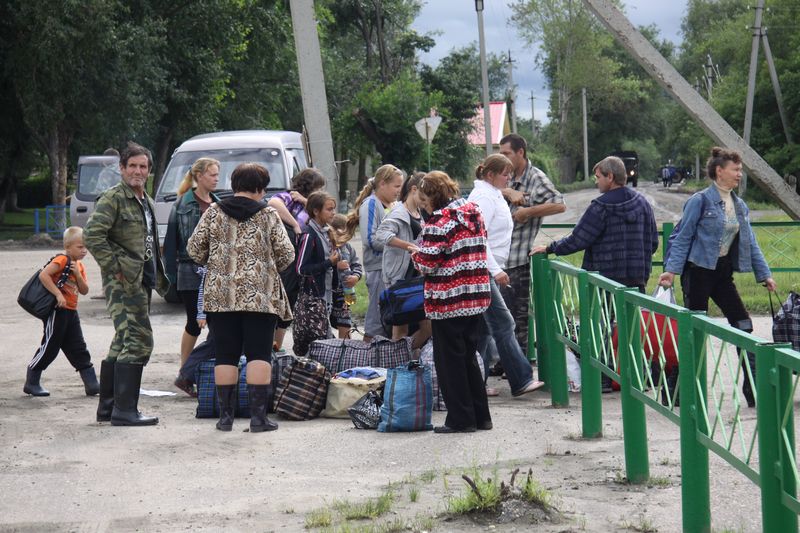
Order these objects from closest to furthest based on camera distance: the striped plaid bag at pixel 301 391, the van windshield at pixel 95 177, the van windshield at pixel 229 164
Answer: the striped plaid bag at pixel 301 391, the van windshield at pixel 229 164, the van windshield at pixel 95 177

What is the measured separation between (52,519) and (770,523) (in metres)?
3.30

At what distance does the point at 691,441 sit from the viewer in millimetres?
5074

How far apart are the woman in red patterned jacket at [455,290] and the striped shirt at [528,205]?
6.20 feet

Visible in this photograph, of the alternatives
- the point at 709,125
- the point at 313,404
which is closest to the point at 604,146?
the point at 709,125

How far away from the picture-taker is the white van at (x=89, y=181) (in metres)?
30.9

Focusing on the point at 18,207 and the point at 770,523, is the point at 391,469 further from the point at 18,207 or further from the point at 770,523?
the point at 18,207

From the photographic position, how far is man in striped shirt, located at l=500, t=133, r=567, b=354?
9.62 meters

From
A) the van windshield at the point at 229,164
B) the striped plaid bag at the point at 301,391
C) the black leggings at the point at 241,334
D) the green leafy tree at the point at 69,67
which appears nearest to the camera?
the black leggings at the point at 241,334

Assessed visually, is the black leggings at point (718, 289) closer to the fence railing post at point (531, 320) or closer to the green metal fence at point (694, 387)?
the fence railing post at point (531, 320)

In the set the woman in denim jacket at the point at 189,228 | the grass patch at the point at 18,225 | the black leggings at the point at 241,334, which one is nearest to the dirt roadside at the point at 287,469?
the black leggings at the point at 241,334

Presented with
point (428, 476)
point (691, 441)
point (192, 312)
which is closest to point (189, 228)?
point (192, 312)

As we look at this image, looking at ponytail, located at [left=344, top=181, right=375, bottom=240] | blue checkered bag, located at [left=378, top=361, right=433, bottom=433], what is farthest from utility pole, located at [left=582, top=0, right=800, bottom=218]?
blue checkered bag, located at [left=378, top=361, right=433, bottom=433]

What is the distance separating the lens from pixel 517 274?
9.73 m

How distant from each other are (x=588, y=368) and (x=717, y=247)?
2083 millimetres
